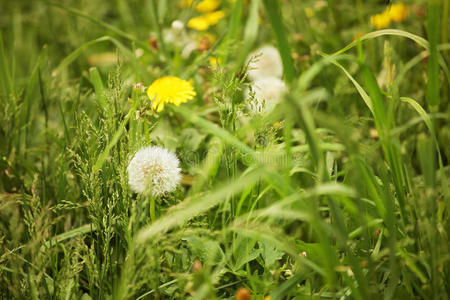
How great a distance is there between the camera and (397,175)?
92 centimetres

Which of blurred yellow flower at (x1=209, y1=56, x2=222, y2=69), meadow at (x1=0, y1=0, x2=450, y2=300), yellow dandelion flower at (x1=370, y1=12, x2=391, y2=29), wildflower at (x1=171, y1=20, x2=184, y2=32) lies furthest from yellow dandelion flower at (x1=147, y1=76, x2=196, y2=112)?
yellow dandelion flower at (x1=370, y1=12, x2=391, y2=29)

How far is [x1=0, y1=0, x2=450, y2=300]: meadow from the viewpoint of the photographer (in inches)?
30.5

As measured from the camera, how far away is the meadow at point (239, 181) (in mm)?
775

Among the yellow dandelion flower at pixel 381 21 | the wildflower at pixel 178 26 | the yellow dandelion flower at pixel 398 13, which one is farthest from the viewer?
the yellow dandelion flower at pixel 398 13

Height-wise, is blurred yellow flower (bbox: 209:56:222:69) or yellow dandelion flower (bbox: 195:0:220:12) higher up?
yellow dandelion flower (bbox: 195:0:220:12)

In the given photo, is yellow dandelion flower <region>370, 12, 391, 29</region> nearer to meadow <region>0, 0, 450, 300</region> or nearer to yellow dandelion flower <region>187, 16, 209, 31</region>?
meadow <region>0, 0, 450, 300</region>

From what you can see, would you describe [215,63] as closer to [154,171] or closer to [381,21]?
[381,21]

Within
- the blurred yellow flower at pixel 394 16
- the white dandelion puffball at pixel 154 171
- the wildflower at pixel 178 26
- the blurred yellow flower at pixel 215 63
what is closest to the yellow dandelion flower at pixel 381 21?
the blurred yellow flower at pixel 394 16

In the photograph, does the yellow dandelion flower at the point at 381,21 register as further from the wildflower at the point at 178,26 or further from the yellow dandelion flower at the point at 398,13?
the wildflower at the point at 178,26

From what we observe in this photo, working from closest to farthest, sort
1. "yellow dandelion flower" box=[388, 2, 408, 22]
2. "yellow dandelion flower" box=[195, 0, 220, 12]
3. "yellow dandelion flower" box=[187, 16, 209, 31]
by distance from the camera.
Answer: "yellow dandelion flower" box=[388, 2, 408, 22] → "yellow dandelion flower" box=[187, 16, 209, 31] → "yellow dandelion flower" box=[195, 0, 220, 12]

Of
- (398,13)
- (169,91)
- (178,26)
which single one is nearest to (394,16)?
(398,13)

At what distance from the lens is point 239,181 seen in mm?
741

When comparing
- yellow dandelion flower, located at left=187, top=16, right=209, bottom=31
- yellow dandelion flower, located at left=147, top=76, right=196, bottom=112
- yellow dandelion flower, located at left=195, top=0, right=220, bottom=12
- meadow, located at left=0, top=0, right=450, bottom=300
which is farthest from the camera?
yellow dandelion flower, located at left=195, top=0, right=220, bottom=12

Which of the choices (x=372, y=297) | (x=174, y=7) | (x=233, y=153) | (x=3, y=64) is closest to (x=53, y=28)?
(x=174, y=7)
